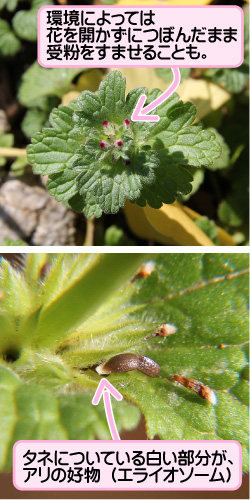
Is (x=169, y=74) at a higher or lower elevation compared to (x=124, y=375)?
higher

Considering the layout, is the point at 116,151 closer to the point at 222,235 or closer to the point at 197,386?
the point at 197,386

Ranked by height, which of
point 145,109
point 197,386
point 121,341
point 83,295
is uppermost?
point 145,109

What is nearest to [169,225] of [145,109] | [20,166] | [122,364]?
[145,109]

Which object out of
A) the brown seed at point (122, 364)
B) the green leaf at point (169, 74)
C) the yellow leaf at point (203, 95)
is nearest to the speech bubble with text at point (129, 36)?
the green leaf at point (169, 74)

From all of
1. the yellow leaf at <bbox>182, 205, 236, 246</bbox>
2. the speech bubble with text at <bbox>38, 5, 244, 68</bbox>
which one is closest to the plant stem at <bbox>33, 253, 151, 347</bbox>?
the speech bubble with text at <bbox>38, 5, 244, 68</bbox>

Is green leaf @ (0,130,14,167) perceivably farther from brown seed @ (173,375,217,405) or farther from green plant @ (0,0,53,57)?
brown seed @ (173,375,217,405)

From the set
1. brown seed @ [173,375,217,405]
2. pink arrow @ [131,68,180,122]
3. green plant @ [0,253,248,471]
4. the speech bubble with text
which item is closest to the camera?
green plant @ [0,253,248,471]
